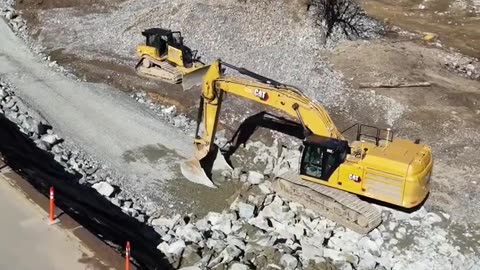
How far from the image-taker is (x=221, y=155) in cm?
1825

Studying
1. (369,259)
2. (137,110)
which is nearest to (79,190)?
(137,110)

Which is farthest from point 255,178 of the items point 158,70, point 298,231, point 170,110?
point 158,70

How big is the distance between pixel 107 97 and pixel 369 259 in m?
10.1

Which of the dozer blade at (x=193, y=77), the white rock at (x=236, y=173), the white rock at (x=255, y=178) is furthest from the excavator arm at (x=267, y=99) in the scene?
the dozer blade at (x=193, y=77)

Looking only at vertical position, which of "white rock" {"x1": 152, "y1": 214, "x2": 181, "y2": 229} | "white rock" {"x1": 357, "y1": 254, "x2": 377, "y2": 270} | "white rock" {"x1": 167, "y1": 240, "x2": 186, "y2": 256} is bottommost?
"white rock" {"x1": 152, "y1": 214, "x2": 181, "y2": 229}

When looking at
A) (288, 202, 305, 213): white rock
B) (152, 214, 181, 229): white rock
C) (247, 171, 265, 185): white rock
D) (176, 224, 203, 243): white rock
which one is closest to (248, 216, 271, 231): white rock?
(288, 202, 305, 213): white rock

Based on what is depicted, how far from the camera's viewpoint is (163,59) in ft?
74.4

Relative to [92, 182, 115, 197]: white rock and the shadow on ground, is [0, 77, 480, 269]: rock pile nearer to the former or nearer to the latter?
[92, 182, 115, 197]: white rock

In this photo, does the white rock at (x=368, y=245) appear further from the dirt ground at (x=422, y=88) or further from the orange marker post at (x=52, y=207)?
the orange marker post at (x=52, y=207)

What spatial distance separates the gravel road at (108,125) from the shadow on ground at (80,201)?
1.06 metres

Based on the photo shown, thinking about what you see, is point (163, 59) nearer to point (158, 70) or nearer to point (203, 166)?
point (158, 70)

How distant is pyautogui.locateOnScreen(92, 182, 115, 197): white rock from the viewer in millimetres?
16781

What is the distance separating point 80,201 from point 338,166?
5.91m

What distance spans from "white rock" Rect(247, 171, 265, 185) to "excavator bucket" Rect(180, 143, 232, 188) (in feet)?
2.45
